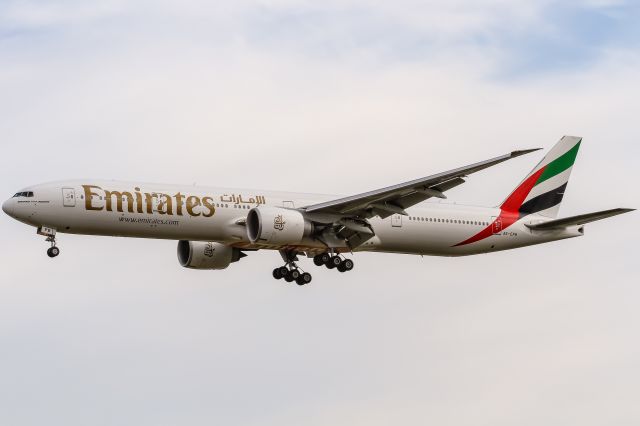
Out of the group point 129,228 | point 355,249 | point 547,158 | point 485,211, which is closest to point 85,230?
point 129,228

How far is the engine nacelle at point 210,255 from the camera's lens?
205ft

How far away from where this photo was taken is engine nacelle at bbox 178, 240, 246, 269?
62.5 metres

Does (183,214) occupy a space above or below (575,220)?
below

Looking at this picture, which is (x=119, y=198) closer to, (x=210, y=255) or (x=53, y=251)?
(x=53, y=251)

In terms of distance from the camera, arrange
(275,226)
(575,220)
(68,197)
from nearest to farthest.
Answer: (68,197)
(275,226)
(575,220)

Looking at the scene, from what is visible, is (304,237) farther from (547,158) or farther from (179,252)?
(547,158)

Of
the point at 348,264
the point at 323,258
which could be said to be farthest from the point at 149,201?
the point at 348,264

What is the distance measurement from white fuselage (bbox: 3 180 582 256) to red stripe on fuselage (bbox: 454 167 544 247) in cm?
129

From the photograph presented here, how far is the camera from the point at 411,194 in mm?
56281

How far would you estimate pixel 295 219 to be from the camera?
56688 millimetres

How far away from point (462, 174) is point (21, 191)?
1732 cm

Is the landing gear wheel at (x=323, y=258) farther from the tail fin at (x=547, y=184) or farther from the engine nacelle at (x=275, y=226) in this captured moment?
the tail fin at (x=547, y=184)

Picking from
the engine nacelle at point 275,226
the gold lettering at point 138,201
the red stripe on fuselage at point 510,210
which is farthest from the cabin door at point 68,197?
the red stripe on fuselage at point 510,210

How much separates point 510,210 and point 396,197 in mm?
9376
